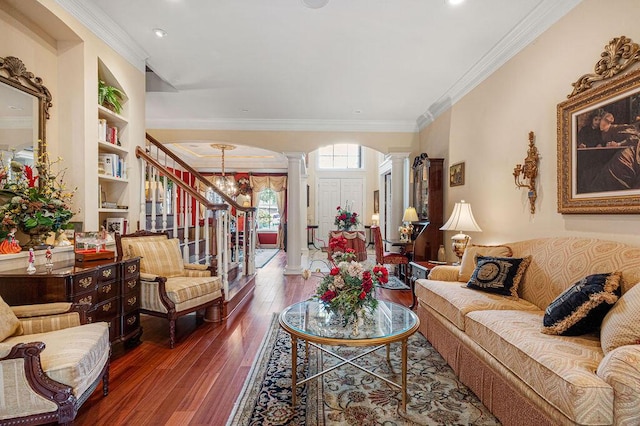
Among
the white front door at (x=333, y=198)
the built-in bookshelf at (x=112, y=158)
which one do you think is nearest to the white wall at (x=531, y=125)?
the built-in bookshelf at (x=112, y=158)

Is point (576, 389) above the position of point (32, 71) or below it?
below

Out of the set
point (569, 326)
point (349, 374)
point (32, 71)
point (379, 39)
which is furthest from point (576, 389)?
point (32, 71)

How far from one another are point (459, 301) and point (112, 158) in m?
3.50

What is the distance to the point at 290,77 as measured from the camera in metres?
4.04

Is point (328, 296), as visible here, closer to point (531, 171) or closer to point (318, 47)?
point (531, 171)

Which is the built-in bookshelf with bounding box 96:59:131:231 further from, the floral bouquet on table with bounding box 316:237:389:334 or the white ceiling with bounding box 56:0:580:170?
the floral bouquet on table with bounding box 316:237:389:334

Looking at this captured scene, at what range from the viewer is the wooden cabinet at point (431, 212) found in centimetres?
470

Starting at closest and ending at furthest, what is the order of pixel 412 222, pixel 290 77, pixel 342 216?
pixel 290 77, pixel 412 222, pixel 342 216

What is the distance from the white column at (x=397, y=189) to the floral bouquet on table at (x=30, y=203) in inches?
196

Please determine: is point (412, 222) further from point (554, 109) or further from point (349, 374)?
point (349, 374)

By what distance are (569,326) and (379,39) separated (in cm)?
289

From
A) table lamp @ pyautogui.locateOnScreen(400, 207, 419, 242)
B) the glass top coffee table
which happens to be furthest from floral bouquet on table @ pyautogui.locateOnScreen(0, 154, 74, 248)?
table lamp @ pyautogui.locateOnScreen(400, 207, 419, 242)

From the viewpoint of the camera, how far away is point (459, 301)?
2.45 m

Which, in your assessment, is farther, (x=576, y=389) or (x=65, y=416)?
Answer: (x=65, y=416)
